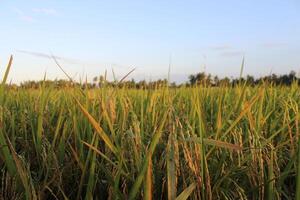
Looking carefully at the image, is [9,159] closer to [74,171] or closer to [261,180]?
[74,171]

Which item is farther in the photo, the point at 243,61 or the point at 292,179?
the point at 243,61

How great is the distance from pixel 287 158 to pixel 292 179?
0.11m

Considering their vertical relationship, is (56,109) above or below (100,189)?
above

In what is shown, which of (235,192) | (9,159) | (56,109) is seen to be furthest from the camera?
(56,109)

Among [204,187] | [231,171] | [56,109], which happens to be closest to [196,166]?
[204,187]

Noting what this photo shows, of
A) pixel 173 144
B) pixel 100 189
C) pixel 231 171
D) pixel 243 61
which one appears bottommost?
pixel 100 189

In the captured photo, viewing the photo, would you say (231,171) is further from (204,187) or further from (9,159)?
(9,159)

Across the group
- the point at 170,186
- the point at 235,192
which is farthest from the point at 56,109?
the point at 170,186

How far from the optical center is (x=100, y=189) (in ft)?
4.75

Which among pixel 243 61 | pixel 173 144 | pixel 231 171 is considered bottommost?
pixel 231 171

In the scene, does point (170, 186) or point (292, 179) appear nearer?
point (170, 186)

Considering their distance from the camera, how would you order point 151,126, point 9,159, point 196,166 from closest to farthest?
point 196,166
point 9,159
point 151,126

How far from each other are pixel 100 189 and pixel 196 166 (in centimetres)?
42

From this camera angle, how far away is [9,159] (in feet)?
4.30
